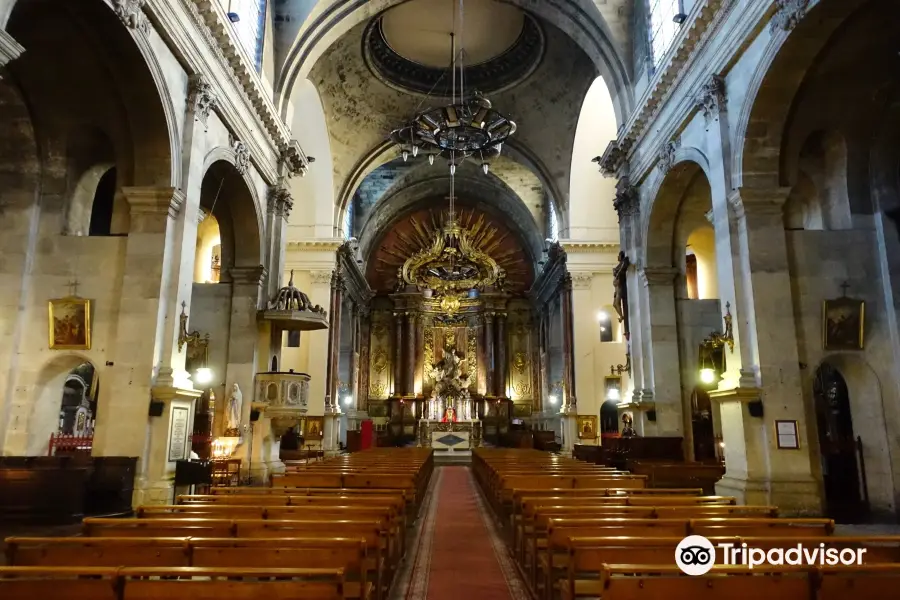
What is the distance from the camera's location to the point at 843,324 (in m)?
8.88

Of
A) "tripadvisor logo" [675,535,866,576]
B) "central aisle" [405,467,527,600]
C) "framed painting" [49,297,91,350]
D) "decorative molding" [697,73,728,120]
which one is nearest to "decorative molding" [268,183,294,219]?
"framed painting" [49,297,91,350]

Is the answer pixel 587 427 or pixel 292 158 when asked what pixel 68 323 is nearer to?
pixel 292 158

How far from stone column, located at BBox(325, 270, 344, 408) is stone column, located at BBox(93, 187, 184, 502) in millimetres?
10787

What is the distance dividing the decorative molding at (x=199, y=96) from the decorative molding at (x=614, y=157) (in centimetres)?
877

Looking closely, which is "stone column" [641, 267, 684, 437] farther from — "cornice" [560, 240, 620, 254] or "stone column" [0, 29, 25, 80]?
"stone column" [0, 29, 25, 80]

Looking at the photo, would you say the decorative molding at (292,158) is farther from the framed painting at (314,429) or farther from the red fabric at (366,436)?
the red fabric at (366,436)

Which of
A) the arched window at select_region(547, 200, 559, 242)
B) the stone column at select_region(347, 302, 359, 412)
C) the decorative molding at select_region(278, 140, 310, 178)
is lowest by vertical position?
the stone column at select_region(347, 302, 359, 412)

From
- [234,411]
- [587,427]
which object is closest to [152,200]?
[234,411]

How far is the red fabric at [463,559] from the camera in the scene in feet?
15.5

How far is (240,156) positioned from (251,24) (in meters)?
3.00

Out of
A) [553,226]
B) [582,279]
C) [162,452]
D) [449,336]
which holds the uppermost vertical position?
[553,226]

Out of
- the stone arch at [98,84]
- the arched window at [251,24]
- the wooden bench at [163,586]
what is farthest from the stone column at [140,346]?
the wooden bench at [163,586]

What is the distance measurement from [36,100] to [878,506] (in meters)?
13.6

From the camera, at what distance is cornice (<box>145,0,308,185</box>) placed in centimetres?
907
